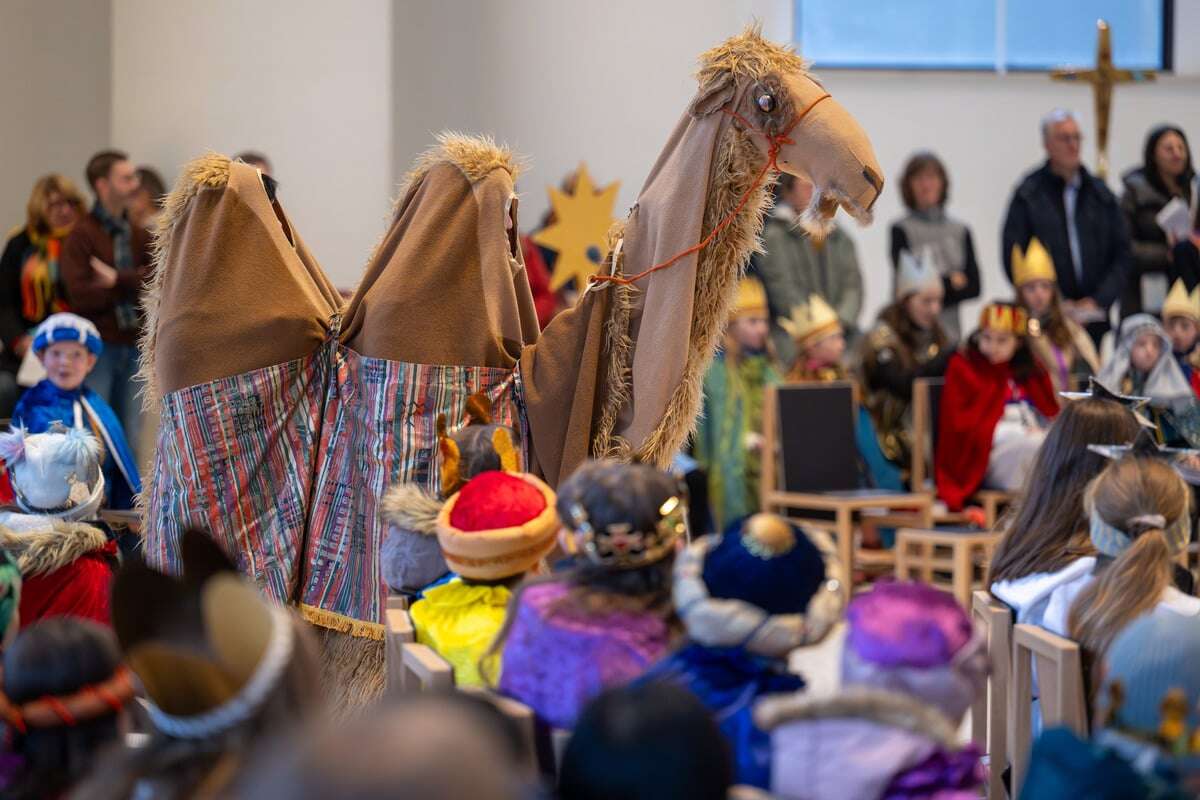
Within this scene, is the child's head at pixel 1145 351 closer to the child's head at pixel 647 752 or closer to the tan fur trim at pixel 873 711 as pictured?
the tan fur trim at pixel 873 711

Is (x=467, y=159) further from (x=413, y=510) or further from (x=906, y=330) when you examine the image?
(x=906, y=330)

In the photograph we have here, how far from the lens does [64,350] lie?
4199mm

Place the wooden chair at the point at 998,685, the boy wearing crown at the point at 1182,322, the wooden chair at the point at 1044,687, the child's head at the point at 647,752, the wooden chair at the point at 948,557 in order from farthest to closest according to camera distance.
Result: the boy wearing crown at the point at 1182,322
the wooden chair at the point at 948,557
the wooden chair at the point at 998,685
the wooden chair at the point at 1044,687
the child's head at the point at 647,752

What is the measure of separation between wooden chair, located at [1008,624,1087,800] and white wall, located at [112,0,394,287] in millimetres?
4899

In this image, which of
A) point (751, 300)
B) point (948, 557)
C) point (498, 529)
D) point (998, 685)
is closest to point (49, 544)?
point (498, 529)

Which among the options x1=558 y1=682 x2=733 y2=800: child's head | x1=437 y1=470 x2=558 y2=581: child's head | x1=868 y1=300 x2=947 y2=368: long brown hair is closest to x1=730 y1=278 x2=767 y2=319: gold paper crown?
x1=868 y1=300 x2=947 y2=368: long brown hair

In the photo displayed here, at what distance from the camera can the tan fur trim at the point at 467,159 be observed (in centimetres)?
291

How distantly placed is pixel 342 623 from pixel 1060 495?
4.66 feet

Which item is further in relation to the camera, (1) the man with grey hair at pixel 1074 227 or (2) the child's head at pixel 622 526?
(1) the man with grey hair at pixel 1074 227

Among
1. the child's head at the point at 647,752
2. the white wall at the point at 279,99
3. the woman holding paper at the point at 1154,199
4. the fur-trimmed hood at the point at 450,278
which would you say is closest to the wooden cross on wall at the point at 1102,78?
the woman holding paper at the point at 1154,199

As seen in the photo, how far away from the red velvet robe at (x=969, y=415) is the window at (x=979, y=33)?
11.5ft

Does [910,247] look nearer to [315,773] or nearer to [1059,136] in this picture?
[1059,136]

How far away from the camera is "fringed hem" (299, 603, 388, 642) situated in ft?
9.42

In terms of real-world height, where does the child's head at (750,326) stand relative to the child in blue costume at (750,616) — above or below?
above
